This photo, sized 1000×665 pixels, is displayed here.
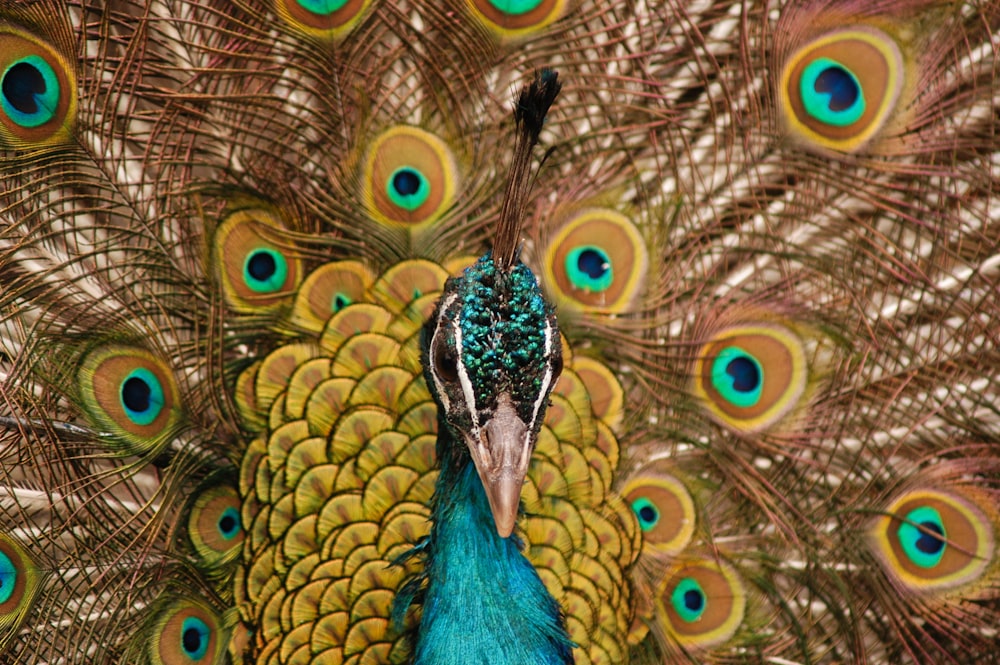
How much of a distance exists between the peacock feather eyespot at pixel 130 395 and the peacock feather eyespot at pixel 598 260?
77 cm

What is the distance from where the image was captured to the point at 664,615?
1.76 m

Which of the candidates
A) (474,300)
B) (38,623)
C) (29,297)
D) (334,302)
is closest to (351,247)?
(334,302)

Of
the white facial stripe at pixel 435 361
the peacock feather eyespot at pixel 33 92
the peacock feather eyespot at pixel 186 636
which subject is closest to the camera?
the white facial stripe at pixel 435 361

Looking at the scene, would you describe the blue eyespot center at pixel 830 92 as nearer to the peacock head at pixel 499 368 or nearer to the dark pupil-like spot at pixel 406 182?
the dark pupil-like spot at pixel 406 182

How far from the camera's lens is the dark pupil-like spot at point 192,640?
1600 millimetres

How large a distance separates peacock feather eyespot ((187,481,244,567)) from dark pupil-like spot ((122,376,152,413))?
0.19 metres

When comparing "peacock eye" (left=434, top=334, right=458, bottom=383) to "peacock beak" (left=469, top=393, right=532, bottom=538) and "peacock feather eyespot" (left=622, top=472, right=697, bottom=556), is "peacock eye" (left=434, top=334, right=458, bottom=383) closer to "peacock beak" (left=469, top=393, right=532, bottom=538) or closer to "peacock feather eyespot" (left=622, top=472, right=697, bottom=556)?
"peacock beak" (left=469, top=393, right=532, bottom=538)

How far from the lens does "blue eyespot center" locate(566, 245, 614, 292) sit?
182 centimetres

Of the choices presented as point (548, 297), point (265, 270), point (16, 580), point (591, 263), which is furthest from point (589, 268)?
point (16, 580)

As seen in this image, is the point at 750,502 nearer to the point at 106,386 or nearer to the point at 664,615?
the point at 664,615

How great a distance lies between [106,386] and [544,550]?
2.74 feet

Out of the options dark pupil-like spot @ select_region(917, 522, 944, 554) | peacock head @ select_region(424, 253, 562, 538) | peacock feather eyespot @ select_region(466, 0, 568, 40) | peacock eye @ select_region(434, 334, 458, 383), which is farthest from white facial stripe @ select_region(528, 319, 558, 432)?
dark pupil-like spot @ select_region(917, 522, 944, 554)

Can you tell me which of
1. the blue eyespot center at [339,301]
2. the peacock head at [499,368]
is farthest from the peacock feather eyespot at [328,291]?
the peacock head at [499,368]

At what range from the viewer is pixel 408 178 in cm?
178
